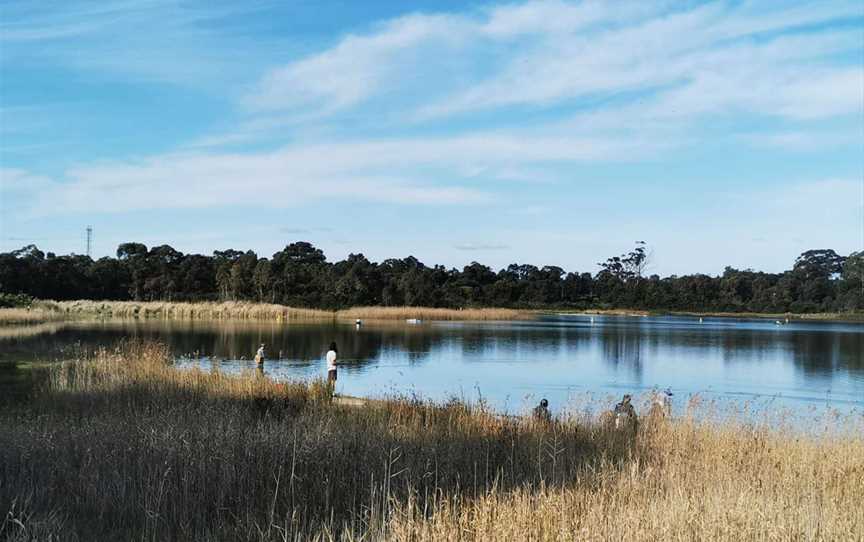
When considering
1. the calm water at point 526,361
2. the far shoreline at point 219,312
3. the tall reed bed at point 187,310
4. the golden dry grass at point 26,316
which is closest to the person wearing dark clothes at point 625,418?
the calm water at point 526,361

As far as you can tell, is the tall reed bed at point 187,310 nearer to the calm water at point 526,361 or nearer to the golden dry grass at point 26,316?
the golden dry grass at point 26,316

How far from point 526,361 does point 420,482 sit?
22216 mm

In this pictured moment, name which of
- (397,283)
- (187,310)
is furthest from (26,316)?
(397,283)

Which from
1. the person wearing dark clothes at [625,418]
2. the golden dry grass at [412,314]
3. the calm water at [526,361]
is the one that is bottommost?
the calm water at [526,361]

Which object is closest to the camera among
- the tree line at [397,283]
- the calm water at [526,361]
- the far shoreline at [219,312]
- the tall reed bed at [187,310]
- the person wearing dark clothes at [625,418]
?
the person wearing dark clothes at [625,418]

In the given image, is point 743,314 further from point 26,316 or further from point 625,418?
point 625,418

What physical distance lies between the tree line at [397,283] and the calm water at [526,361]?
107 feet

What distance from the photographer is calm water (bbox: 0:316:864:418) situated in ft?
66.9

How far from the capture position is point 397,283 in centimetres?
8131

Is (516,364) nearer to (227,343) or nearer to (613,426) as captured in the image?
(227,343)

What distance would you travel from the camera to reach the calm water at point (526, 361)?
803 inches

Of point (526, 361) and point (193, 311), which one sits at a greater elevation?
point (193, 311)

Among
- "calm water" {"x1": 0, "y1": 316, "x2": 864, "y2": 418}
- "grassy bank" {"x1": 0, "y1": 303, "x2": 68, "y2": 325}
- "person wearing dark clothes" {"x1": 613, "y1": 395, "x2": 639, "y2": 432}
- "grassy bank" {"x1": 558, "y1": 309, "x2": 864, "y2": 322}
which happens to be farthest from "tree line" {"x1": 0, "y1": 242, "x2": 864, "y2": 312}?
"person wearing dark clothes" {"x1": 613, "y1": 395, "x2": 639, "y2": 432}

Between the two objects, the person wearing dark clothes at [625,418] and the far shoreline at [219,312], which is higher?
the far shoreline at [219,312]
